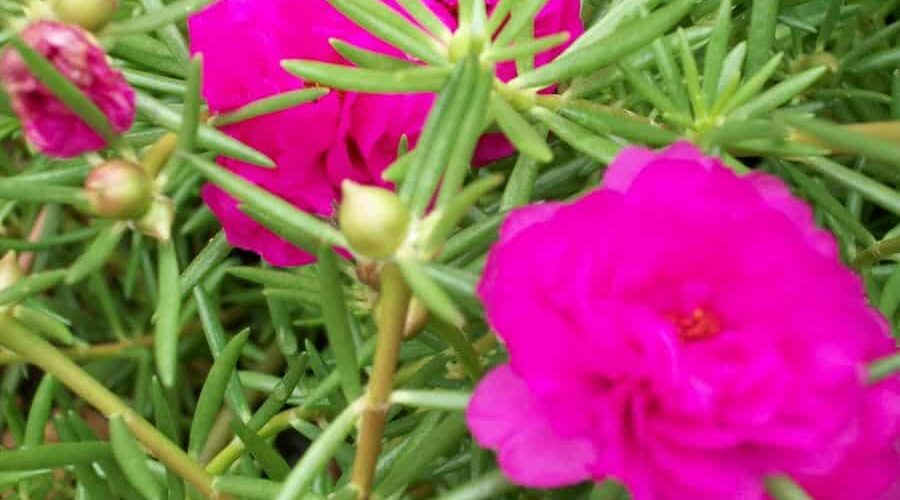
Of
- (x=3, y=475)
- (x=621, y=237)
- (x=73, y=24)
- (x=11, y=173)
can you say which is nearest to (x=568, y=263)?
(x=621, y=237)

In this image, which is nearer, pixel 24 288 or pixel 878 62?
pixel 24 288

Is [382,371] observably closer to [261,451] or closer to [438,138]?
[438,138]

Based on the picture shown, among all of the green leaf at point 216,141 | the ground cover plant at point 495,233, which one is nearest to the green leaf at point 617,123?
the ground cover plant at point 495,233

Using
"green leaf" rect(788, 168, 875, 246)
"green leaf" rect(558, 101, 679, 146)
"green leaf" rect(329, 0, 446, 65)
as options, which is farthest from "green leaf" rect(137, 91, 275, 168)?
"green leaf" rect(788, 168, 875, 246)

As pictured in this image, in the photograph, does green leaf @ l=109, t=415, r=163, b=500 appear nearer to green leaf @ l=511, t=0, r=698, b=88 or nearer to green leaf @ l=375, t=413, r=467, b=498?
green leaf @ l=375, t=413, r=467, b=498

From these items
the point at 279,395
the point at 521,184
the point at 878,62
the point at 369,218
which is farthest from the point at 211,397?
the point at 878,62

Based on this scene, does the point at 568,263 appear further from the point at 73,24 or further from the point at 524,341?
the point at 73,24

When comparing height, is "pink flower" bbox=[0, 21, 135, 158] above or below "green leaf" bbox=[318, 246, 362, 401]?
above
